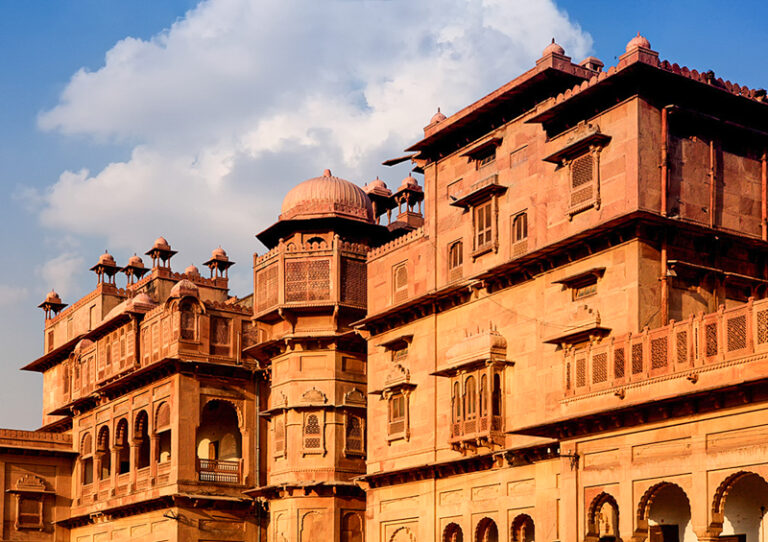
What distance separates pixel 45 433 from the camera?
166 ft

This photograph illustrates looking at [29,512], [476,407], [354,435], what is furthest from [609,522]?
[29,512]

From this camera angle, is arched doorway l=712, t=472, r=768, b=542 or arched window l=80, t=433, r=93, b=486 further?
arched window l=80, t=433, r=93, b=486

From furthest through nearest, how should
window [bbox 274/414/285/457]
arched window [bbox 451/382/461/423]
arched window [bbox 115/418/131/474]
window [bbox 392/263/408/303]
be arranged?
arched window [bbox 115/418/131/474] < window [bbox 274/414/285/457] < window [bbox 392/263/408/303] < arched window [bbox 451/382/461/423]

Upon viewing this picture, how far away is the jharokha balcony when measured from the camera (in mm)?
42188

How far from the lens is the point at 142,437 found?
45969 millimetres

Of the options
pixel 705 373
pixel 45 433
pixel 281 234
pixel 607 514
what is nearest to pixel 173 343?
pixel 281 234

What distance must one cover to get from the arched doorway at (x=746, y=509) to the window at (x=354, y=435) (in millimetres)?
16589

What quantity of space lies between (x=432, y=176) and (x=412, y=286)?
119 inches

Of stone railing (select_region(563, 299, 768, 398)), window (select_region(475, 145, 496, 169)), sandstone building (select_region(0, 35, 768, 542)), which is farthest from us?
window (select_region(475, 145, 496, 169))

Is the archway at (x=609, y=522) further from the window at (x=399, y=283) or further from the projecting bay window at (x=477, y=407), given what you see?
the window at (x=399, y=283)

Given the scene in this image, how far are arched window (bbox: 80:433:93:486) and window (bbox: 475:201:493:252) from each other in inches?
941

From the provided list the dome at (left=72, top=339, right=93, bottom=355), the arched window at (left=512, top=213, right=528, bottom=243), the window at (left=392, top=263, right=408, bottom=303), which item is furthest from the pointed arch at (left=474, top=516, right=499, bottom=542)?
the dome at (left=72, top=339, right=93, bottom=355)

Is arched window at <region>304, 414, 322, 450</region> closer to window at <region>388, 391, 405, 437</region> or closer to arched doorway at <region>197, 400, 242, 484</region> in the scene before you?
window at <region>388, 391, 405, 437</region>

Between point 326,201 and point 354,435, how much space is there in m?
7.37
